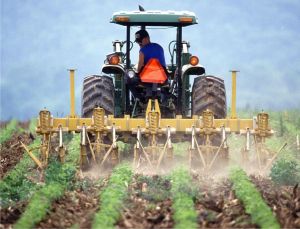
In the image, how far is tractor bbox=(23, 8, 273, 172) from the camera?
49.6ft

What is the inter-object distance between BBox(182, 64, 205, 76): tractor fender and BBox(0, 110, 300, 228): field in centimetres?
163

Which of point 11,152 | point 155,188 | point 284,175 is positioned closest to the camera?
point 155,188

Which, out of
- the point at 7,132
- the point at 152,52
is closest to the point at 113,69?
the point at 152,52

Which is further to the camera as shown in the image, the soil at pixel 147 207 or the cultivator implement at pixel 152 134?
the cultivator implement at pixel 152 134

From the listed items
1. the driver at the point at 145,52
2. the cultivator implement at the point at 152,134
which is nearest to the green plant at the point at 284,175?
the cultivator implement at the point at 152,134

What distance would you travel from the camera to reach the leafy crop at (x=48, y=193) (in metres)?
10.8

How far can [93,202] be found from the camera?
39.5 feet

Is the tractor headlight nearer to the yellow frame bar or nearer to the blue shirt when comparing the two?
the blue shirt

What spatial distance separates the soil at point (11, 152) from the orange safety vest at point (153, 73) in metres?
2.86

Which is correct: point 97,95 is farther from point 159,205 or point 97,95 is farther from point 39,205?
point 39,205

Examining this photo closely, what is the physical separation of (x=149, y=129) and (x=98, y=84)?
1661 millimetres

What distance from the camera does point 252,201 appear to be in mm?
11352

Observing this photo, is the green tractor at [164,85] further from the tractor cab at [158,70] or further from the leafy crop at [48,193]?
the leafy crop at [48,193]

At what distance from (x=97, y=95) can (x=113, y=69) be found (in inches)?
20.5
